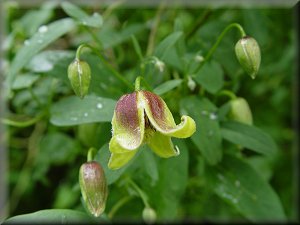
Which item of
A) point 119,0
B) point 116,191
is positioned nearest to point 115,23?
point 119,0

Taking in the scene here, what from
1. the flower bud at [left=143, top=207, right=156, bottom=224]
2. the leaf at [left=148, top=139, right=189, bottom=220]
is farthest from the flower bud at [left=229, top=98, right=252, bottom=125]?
the flower bud at [left=143, top=207, right=156, bottom=224]

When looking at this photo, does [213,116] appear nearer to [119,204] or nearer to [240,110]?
[240,110]

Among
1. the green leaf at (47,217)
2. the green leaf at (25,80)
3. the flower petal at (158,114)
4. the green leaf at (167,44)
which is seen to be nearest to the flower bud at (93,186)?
the green leaf at (47,217)

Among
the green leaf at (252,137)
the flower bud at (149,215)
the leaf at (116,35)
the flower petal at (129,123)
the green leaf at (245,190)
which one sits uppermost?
the flower petal at (129,123)

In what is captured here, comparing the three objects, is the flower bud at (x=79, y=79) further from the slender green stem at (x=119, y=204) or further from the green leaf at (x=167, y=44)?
the slender green stem at (x=119, y=204)


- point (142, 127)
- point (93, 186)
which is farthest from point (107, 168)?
point (142, 127)

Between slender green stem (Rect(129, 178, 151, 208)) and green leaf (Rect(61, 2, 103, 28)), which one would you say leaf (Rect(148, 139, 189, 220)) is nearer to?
slender green stem (Rect(129, 178, 151, 208))
